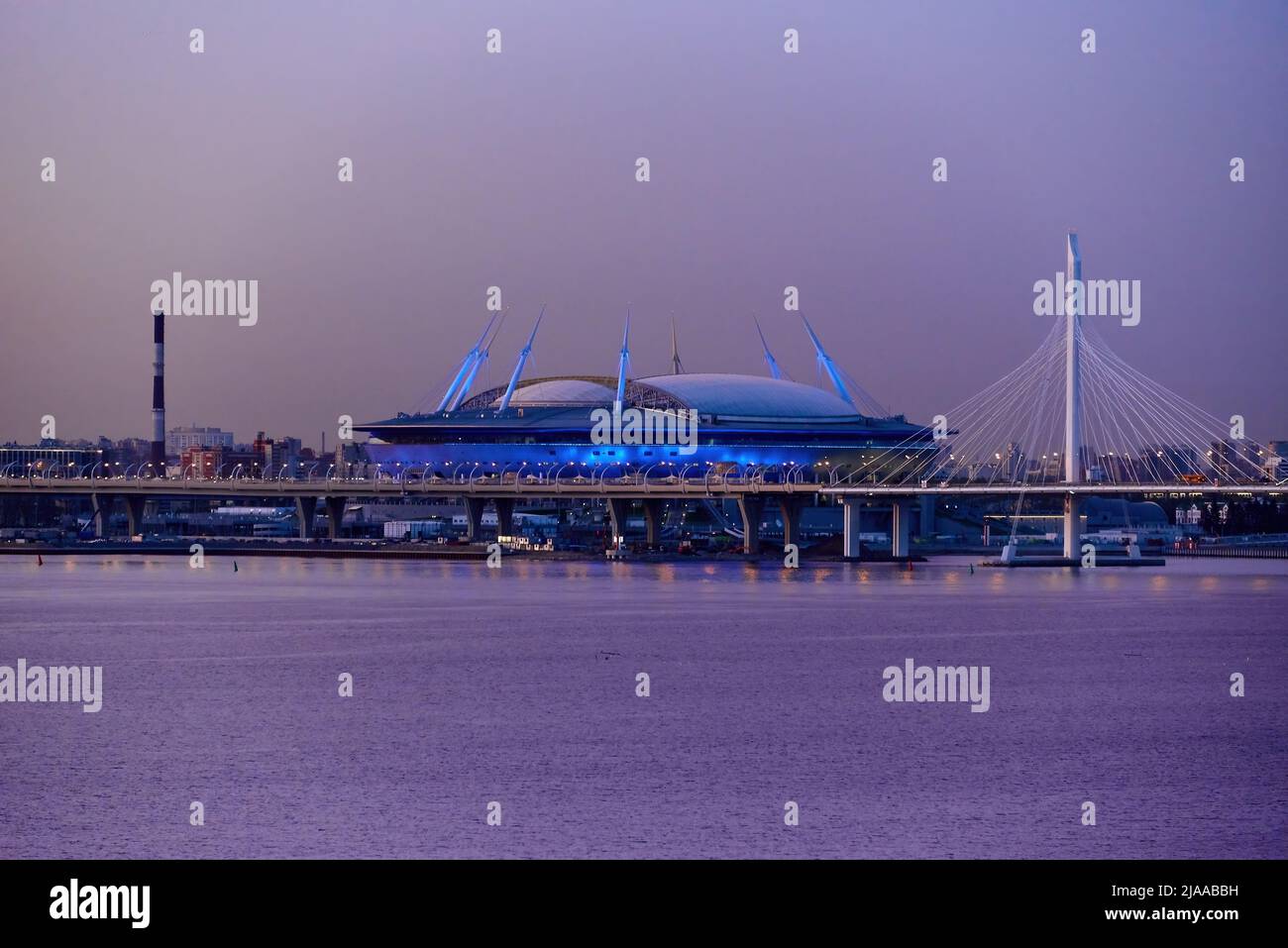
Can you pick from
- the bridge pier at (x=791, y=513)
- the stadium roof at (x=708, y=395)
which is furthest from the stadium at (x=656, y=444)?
the bridge pier at (x=791, y=513)

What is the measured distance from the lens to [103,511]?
118 m

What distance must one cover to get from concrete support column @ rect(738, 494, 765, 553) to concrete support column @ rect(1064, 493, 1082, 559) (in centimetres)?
1519

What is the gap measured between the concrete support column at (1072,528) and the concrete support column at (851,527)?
10.0 metres

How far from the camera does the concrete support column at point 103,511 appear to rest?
109 m

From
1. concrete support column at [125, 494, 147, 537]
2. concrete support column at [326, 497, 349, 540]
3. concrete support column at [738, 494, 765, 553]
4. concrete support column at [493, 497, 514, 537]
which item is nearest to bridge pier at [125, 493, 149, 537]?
concrete support column at [125, 494, 147, 537]

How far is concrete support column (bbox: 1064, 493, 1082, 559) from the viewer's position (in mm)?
78000

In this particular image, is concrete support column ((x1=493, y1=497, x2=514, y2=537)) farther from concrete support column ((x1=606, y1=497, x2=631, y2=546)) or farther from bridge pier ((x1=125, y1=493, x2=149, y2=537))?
bridge pier ((x1=125, y1=493, x2=149, y2=537))

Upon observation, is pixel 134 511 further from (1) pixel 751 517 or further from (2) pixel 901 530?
(2) pixel 901 530

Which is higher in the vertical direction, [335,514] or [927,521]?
[335,514]

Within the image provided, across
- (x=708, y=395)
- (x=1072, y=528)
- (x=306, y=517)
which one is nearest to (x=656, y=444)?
(x=708, y=395)

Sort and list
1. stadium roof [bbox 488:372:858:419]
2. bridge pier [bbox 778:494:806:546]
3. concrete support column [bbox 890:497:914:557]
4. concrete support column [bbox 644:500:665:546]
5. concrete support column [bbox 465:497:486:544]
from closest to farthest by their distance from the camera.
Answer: concrete support column [bbox 890:497:914:557], bridge pier [bbox 778:494:806:546], concrete support column [bbox 644:500:665:546], concrete support column [bbox 465:497:486:544], stadium roof [bbox 488:372:858:419]

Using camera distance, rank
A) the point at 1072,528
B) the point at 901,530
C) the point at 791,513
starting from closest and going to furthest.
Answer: the point at 1072,528, the point at 901,530, the point at 791,513

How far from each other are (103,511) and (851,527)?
52546 millimetres

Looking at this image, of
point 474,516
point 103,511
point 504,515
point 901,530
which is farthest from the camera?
point 103,511
